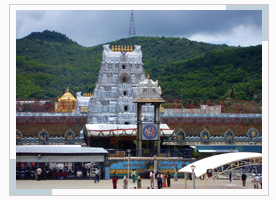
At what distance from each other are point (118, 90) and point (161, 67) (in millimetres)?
65948

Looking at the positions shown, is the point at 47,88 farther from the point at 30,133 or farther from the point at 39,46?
the point at 30,133

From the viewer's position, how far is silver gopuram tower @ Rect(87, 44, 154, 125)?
2391 inches

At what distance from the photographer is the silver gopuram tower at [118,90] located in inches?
2391

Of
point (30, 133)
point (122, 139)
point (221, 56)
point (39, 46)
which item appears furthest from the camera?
point (39, 46)

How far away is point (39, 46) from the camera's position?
141 m

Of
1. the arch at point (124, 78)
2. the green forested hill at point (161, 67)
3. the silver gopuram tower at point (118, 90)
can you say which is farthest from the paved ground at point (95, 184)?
the green forested hill at point (161, 67)

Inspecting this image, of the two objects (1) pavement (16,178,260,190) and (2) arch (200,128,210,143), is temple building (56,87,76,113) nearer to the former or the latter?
(2) arch (200,128,210,143)

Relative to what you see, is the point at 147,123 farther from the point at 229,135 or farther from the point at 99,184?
the point at 229,135

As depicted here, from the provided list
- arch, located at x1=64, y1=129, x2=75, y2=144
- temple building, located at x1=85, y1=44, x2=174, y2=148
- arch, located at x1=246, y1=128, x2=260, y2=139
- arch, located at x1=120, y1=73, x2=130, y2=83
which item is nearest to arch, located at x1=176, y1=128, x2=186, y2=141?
temple building, located at x1=85, y1=44, x2=174, y2=148

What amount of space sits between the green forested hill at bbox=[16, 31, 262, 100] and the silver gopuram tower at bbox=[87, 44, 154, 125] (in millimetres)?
39779

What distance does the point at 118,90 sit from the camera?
61500mm
